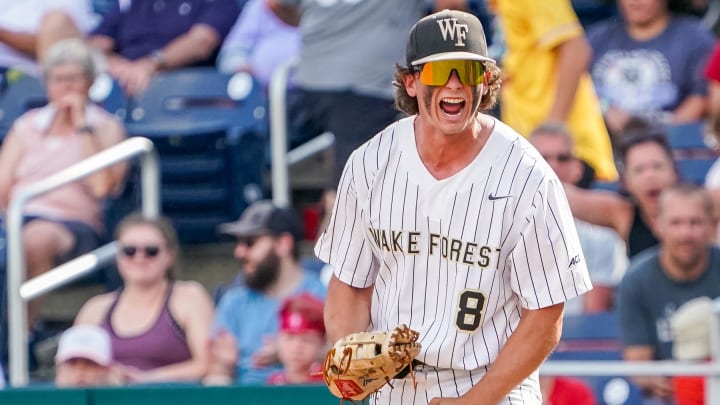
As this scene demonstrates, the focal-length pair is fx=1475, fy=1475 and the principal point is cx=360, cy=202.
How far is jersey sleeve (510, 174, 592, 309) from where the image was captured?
3570 mm

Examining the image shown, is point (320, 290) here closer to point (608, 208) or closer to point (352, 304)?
point (608, 208)

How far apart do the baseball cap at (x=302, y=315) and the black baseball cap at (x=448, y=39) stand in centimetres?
273

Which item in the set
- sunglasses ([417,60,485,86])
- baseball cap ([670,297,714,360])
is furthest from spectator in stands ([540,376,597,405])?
sunglasses ([417,60,485,86])

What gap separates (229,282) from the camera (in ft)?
25.3

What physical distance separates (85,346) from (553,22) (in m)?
2.59

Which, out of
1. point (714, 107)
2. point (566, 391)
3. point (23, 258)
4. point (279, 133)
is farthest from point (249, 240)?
point (714, 107)

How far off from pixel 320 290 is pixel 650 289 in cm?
145

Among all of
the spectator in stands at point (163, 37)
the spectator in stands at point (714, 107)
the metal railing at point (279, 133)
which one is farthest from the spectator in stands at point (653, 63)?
the spectator in stands at point (163, 37)

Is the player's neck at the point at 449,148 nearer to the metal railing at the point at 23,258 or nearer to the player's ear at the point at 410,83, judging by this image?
the player's ear at the point at 410,83

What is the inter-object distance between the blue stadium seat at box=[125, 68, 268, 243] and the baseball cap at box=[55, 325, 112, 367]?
142cm

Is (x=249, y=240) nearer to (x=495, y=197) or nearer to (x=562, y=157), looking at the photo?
(x=562, y=157)

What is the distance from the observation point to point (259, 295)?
21.9 ft

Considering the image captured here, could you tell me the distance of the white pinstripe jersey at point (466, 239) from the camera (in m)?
3.58

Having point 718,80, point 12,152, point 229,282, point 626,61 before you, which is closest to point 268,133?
point 229,282
